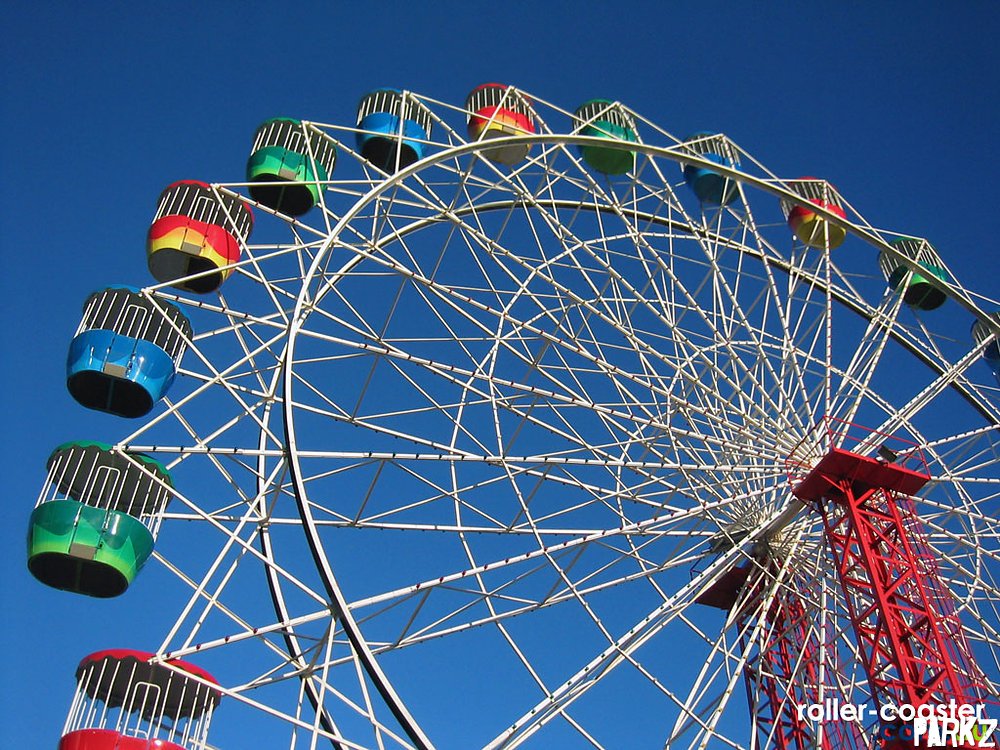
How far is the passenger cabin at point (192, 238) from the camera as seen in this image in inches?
581

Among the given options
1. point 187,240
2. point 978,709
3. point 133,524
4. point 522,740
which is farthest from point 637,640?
point 187,240

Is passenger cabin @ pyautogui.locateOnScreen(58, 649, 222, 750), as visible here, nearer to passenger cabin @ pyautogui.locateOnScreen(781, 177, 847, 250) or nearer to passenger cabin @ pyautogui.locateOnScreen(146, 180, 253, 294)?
passenger cabin @ pyautogui.locateOnScreen(146, 180, 253, 294)

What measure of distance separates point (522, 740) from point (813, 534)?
610 cm

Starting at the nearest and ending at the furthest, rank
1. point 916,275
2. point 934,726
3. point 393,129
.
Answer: point 934,726 < point 393,129 < point 916,275

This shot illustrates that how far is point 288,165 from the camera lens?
50.7ft

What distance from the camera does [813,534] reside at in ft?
51.3

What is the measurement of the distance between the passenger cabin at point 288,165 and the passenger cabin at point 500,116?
2.23 metres

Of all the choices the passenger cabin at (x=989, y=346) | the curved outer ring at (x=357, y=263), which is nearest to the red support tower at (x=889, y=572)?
the curved outer ring at (x=357, y=263)

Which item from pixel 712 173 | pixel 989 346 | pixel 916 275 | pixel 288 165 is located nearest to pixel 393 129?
pixel 288 165

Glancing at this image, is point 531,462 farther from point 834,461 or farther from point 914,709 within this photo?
point 914,709

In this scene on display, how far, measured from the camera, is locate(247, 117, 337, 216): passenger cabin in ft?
50.2

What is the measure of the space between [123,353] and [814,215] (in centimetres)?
1066

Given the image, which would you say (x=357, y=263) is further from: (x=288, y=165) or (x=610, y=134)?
(x=610, y=134)

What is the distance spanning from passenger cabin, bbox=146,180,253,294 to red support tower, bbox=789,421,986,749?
7.81 metres
